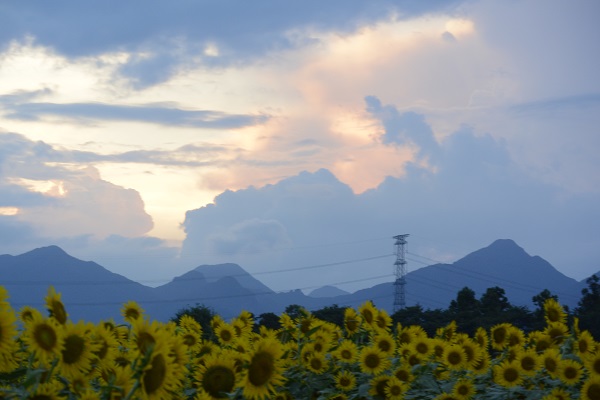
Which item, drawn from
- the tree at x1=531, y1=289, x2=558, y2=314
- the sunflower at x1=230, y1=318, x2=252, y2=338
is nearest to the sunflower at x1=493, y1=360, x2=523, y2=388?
the tree at x1=531, y1=289, x2=558, y2=314

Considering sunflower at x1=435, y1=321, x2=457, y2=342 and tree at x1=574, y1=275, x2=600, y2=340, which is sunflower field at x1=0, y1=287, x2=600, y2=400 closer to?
sunflower at x1=435, y1=321, x2=457, y2=342

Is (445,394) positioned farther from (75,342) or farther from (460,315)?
(460,315)

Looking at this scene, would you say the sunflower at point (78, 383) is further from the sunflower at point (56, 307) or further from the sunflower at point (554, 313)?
the sunflower at point (554, 313)

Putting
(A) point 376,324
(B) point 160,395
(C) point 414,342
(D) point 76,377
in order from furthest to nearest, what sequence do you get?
1. (A) point 376,324
2. (C) point 414,342
3. (D) point 76,377
4. (B) point 160,395

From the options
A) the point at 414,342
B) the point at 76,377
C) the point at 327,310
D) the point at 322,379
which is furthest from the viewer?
the point at 327,310

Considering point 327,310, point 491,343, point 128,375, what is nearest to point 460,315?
point 327,310

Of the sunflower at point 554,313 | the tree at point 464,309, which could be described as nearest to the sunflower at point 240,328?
the sunflower at point 554,313

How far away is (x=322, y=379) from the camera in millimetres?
6812

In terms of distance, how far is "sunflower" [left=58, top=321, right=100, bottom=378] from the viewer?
380 centimetres

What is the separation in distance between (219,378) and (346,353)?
282 cm

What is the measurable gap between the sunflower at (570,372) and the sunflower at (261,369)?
3761 mm

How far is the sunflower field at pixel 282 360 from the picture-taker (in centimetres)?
372

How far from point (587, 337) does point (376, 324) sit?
2110 mm

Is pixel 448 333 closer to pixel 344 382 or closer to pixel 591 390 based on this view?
pixel 344 382
